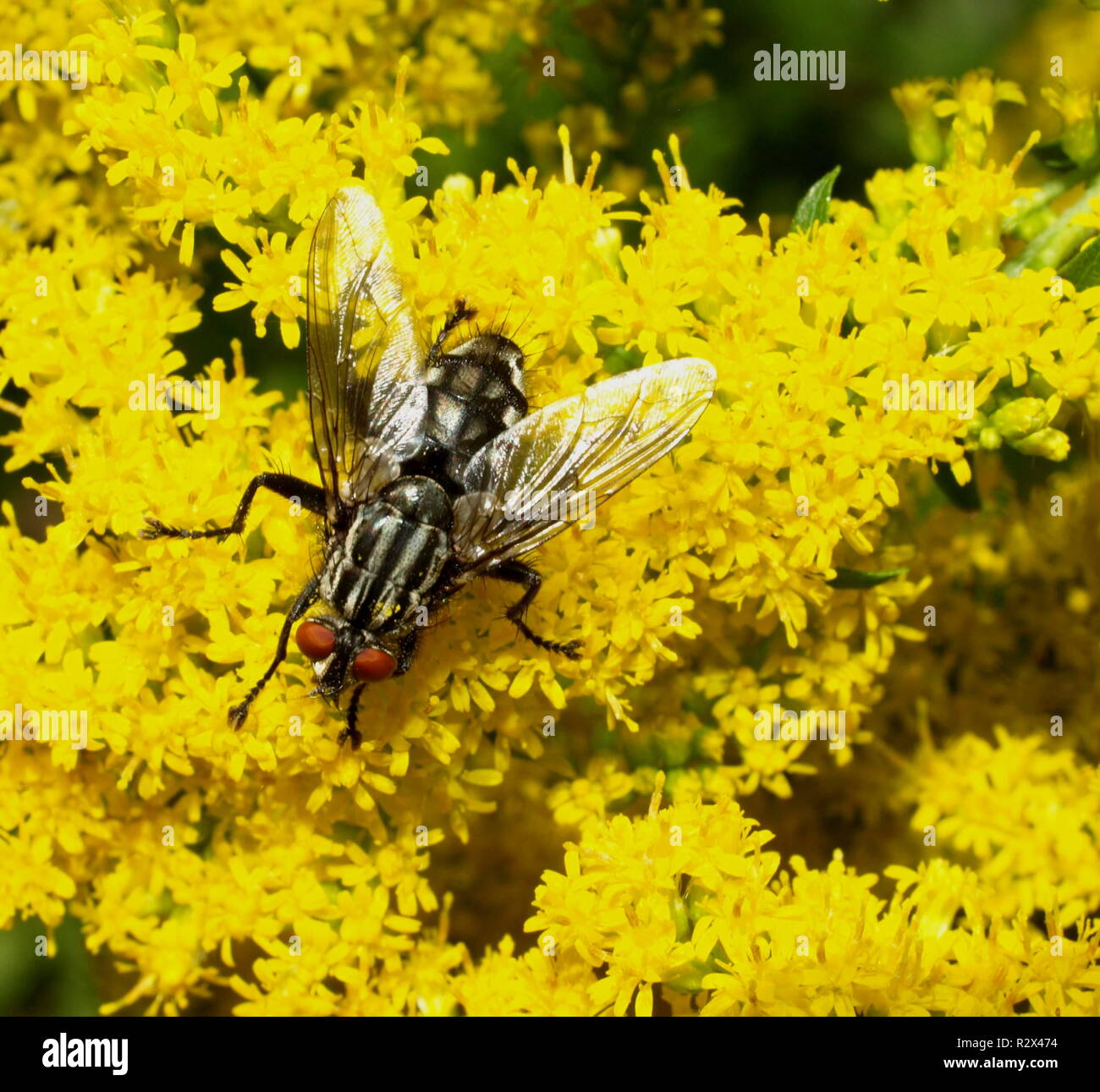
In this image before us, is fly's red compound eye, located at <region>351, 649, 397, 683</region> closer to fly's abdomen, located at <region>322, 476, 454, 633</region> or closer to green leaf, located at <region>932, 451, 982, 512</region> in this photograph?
fly's abdomen, located at <region>322, 476, 454, 633</region>

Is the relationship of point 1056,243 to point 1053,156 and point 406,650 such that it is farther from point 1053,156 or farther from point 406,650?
point 406,650

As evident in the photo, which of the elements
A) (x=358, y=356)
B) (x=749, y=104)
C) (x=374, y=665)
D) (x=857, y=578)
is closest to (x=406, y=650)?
(x=374, y=665)

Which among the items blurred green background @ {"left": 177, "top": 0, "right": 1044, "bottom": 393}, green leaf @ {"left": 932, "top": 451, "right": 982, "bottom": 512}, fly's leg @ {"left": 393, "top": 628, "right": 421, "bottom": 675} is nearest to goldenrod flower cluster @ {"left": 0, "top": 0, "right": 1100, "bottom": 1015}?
green leaf @ {"left": 932, "top": 451, "right": 982, "bottom": 512}

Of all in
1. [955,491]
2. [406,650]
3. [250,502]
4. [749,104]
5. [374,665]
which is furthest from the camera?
[749,104]

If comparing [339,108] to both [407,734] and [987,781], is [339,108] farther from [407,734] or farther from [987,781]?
[987,781]
